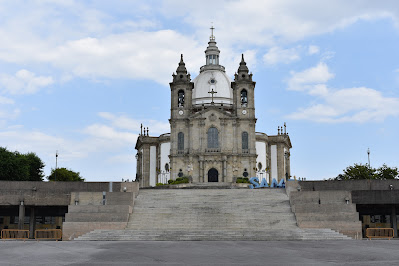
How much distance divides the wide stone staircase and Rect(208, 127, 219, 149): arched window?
34.3 meters

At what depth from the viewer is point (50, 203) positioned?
36.9 m

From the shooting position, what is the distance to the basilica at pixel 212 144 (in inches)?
2918

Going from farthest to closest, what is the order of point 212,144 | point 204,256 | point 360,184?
point 212,144 < point 360,184 < point 204,256

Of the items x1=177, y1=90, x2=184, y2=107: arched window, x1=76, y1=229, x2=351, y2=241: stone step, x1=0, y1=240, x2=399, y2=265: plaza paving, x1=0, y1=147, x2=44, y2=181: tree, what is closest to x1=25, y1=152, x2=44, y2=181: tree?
x1=0, y1=147, x2=44, y2=181: tree

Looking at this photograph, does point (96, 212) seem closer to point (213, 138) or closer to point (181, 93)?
point (213, 138)

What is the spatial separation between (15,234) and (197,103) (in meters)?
54.0

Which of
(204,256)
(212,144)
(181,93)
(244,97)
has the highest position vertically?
(181,93)

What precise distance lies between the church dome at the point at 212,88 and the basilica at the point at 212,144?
1.32 meters

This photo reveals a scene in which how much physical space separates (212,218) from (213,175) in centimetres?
4171

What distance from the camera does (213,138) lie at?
249 ft

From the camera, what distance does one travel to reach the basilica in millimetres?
74125

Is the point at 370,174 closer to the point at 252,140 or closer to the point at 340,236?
the point at 252,140

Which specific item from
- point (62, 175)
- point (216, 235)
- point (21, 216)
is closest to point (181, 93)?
point (62, 175)

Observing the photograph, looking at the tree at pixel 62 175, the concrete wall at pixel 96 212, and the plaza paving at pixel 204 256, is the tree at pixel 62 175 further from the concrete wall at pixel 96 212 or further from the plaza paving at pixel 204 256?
the plaza paving at pixel 204 256
